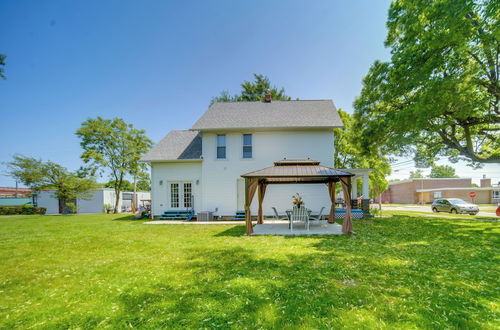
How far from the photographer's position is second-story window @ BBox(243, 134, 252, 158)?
14.4m

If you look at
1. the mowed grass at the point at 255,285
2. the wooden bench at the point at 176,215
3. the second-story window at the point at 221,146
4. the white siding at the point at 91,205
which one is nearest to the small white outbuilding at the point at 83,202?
the white siding at the point at 91,205

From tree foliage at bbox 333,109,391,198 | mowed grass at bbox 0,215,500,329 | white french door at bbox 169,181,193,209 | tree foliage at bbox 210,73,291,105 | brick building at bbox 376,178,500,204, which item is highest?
tree foliage at bbox 210,73,291,105

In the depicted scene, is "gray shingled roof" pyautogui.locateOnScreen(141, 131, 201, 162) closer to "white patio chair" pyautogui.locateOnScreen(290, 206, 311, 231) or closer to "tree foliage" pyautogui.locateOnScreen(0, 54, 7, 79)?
"white patio chair" pyautogui.locateOnScreen(290, 206, 311, 231)

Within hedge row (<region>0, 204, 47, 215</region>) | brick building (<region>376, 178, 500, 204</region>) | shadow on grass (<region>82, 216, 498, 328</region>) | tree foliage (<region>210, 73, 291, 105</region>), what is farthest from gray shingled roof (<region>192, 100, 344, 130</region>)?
brick building (<region>376, 178, 500, 204</region>)

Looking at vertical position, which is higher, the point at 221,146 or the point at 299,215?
the point at 221,146

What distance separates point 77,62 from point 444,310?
1939 centimetres

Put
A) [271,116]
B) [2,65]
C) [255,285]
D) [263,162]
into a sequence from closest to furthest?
[255,285]
[2,65]
[263,162]
[271,116]

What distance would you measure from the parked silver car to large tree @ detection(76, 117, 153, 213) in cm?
3338

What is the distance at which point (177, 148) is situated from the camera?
53.1ft

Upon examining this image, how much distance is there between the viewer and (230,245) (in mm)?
7621

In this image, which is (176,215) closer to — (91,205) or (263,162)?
(263,162)

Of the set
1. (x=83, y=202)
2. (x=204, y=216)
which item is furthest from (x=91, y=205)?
(x=204, y=216)

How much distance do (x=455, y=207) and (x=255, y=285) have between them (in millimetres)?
23174

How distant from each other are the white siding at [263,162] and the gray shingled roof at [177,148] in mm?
1838
